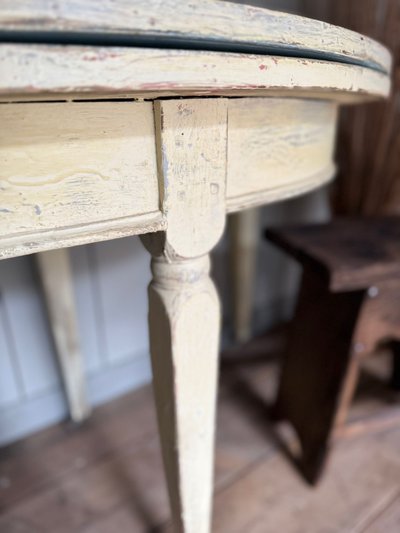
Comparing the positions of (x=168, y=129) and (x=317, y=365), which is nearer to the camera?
(x=168, y=129)

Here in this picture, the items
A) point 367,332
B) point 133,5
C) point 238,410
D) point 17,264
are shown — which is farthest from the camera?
point 238,410

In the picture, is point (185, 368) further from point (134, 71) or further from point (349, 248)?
point (349, 248)

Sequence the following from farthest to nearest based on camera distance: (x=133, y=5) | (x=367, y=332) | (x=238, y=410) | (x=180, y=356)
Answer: (x=238, y=410) < (x=367, y=332) < (x=180, y=356) < (x=133, y=5)

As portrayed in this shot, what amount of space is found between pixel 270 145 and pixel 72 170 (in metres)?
0.16

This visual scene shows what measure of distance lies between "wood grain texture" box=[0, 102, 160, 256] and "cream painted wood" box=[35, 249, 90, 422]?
44cm

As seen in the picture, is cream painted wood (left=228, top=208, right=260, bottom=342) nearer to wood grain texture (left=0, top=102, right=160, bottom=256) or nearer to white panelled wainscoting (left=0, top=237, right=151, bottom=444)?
white panelled wainscoting (left=0, top=237, right=151, bottom=444)

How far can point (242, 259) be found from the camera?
3.24ft

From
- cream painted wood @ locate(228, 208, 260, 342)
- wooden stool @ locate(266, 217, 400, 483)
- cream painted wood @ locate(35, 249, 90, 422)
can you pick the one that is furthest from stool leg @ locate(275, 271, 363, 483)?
cream painted wood @ locate(35, 249, 90, 422)

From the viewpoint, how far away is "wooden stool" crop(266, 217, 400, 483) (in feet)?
1.79

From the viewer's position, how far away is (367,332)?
608 mm

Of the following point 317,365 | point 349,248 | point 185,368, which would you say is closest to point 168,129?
Result: point 185,368

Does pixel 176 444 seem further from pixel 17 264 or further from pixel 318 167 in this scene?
pixel 17 264

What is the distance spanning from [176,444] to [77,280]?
1.65ft

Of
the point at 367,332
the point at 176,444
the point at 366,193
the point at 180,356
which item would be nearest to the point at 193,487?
the point at 176,444
